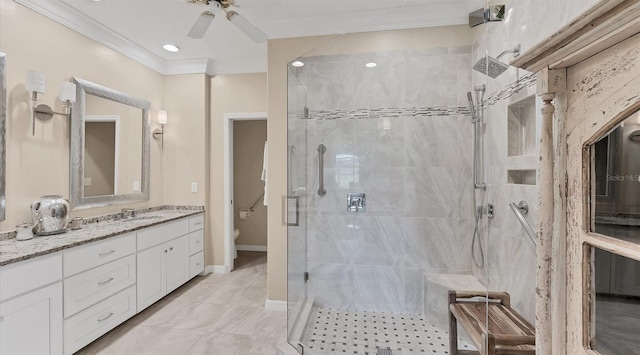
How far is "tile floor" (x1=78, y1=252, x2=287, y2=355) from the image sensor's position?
200cm

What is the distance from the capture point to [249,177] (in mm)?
4738

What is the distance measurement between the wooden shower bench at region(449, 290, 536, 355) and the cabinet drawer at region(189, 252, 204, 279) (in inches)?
109

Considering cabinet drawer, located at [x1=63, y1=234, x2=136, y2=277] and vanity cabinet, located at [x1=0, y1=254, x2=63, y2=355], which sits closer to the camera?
vanity cabinet, located at [x1=0, y1=254, x2=63, y2=355]

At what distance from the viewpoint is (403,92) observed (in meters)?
2.30

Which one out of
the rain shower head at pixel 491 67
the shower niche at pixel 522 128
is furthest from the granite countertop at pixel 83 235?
the rain shower head at pixel 491 67

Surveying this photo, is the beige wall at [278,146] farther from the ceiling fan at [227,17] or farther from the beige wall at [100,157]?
the beige wall at [100,157]

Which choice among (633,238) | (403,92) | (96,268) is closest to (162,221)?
(96,268)

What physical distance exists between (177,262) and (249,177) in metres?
2.05

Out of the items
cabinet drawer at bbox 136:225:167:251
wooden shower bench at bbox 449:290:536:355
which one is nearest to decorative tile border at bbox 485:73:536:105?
wooden shower bench at bbox 449:290:536:355

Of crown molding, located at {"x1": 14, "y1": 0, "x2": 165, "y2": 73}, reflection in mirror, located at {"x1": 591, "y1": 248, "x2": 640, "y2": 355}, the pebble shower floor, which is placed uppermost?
crown molding, located at {"x1": 14, "y1": 0, "x2": 165, "y2": 73}

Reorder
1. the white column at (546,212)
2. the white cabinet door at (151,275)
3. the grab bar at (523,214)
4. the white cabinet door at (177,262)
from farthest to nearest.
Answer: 1. the white cabinet door at (177,262)
2. the white cabinet door at (151,275)
3. the grab bar at (523,214)
4. the white column at (546,212)

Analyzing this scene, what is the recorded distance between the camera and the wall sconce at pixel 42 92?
1.96 metres

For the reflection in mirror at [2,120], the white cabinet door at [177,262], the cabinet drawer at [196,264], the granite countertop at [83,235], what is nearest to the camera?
the granite countertop at [83,235]

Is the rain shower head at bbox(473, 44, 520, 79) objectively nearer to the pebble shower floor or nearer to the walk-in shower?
the walk-in shower
